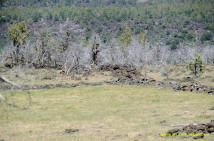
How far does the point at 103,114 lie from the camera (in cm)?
2500

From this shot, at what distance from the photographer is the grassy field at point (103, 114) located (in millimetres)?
19102

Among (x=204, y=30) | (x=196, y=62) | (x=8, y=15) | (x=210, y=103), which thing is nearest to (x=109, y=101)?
(x=210, y=103)

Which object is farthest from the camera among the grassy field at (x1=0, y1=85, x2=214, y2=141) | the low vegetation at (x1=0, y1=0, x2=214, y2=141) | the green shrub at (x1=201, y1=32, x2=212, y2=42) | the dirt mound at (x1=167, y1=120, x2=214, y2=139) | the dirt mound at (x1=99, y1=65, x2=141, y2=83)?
the green shrub at (x1=201, y1=32, x2=212, y2=42)

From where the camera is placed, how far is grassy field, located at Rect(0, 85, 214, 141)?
19.1 m

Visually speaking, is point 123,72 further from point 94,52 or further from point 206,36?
point 206,36

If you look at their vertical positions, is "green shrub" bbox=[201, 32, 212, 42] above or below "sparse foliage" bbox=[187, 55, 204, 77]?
below

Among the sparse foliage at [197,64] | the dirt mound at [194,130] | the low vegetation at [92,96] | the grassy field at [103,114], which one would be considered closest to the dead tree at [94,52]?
the low vegetation at [92,96]

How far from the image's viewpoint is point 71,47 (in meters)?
56.3

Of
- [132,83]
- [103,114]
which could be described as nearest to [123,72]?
[132,83]

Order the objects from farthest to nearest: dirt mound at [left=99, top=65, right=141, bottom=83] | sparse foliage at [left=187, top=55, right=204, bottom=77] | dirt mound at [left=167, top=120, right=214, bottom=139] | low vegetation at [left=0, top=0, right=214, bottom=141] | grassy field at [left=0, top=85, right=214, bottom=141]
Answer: sparse foliage at [left=187, top=55, right=204, bottom=77]
dirt mound at [left=99, top=65, right=141, bottom=83]
low vegetation at [left=0, top=0, right=214, bottom=141]
grassy field at [left=0, top=85, right=214, bottom=141]
dirt mound at [left=167, top=120, right=214, bottom=139]

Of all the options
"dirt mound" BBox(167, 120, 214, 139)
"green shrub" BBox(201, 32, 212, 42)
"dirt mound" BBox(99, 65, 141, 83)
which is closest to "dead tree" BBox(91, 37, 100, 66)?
"dirt mound" BBox(99, 65, 141, 83)

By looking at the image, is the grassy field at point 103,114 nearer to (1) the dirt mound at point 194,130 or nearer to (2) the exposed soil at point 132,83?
(1) the dirt mound at point 194,130

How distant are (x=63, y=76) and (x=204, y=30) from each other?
90236 mm

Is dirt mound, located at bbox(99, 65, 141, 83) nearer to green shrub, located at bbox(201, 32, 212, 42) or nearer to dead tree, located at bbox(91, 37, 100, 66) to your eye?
dead tree, located at bbox(91, 37, 100, 66)
